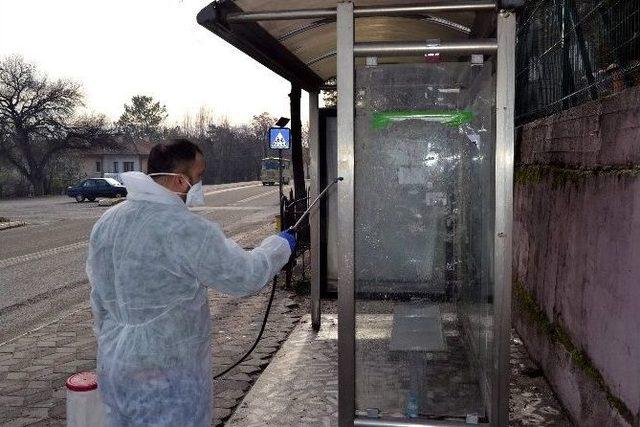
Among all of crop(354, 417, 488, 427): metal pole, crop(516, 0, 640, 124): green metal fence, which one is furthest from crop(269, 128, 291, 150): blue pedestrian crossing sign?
crop(354, 417, 488, 427): metal pole

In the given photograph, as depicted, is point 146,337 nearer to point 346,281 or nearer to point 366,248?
point 346,281

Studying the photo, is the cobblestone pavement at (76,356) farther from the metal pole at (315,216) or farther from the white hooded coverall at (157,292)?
the white hooded coverall at (157,292)

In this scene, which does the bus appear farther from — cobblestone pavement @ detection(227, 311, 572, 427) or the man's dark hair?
the man's dark hair

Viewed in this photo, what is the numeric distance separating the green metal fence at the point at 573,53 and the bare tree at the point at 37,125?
4409 centimetres

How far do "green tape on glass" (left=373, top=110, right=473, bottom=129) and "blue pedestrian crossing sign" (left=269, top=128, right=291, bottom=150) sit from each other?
26.8 ft

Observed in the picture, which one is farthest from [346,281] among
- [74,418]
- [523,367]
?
[523,367]

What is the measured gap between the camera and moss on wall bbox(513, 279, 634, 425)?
121 inches

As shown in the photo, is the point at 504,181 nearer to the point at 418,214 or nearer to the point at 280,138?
the point at 418,214

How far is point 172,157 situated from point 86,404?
119 centimetres

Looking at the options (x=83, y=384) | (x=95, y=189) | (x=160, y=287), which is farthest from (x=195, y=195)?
(x=95, y=189)

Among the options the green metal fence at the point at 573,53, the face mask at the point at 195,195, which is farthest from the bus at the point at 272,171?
the face mask at the point at 195,195

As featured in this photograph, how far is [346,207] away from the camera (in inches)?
138

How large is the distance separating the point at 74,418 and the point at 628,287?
270 centimetres

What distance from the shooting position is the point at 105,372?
2.59 m
